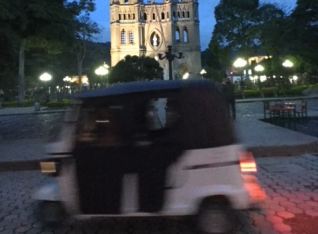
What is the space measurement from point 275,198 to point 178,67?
91.6m

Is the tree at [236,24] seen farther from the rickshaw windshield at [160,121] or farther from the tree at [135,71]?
the rickshaw windshield at [160,121]

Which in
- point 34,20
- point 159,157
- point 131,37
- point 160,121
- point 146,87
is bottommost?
point 159,157

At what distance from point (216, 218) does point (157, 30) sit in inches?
3721

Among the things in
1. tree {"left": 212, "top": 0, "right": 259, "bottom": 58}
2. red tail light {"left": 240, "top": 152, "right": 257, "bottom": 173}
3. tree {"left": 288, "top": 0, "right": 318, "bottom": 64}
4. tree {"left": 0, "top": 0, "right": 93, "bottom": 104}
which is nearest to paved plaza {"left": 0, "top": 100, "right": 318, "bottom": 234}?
red tail light {"left": 240, "top": 152, "right": 257, "bottom": 173}

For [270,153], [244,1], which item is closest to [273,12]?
[244,1]

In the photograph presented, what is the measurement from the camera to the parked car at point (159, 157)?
17.8 feet

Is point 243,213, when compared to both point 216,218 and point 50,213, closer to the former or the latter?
point 216,218

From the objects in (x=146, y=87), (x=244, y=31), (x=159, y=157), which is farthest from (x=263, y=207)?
(x=244, y=31)

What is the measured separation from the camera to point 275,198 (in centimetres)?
743

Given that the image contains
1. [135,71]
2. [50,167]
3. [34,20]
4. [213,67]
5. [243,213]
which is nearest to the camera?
[50,167]

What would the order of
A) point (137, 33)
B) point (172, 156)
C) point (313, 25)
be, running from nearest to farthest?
point (172, 156) < point (313, 25) < point (137, 33)

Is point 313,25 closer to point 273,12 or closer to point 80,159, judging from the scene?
point 80,159

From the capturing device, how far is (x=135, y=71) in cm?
5812

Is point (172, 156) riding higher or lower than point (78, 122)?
lower
